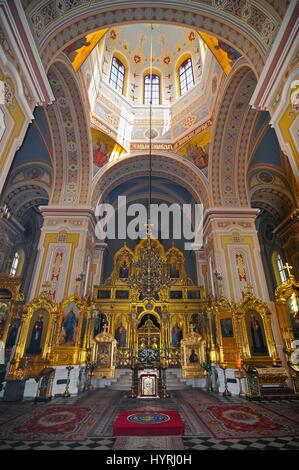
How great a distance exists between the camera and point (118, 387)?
1056cm

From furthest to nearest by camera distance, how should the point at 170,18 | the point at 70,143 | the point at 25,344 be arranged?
1. the point at 70,143
2. the point at 25,344
3. the point at 170,18

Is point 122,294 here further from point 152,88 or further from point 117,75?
point 117,75

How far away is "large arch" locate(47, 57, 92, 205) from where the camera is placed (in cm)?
984

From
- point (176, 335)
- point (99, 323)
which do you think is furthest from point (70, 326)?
point (176, 335)

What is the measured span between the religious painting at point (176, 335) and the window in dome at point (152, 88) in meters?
12.7

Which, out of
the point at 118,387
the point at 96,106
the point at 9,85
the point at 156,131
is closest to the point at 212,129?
the point at 156,131

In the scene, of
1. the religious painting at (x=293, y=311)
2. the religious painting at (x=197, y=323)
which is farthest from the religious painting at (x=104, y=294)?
the religious painting at (x=293, y=311)

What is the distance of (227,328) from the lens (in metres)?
9.25

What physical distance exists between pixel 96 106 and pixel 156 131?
3240 mm

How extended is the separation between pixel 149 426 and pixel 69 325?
588 cm

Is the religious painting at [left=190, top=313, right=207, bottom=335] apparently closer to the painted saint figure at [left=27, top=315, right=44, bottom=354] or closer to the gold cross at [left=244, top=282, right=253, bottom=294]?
the gold cross at [left=244, top=282, right=253, bottom=294]

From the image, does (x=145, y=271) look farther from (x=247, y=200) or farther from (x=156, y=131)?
(x=156, y=131)

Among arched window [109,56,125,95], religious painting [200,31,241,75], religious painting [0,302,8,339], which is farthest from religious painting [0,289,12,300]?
religious painting [200,31,241,75]

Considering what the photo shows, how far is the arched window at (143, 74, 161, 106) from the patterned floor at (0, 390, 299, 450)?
14.3 m
